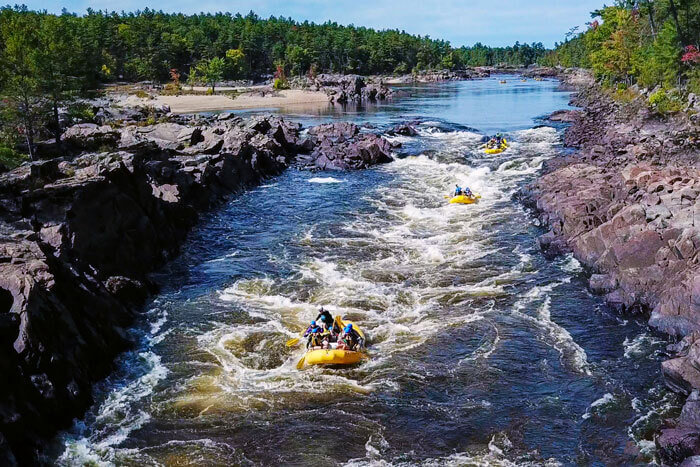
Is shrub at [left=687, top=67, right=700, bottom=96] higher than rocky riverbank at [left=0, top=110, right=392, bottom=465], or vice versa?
shrub at [left=687, top=67, right=700, bottom=96]

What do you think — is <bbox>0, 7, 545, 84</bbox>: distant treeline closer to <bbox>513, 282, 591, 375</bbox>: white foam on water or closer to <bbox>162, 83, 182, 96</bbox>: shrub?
<bbox>162, 83, 182, 96</bbox>: shrub

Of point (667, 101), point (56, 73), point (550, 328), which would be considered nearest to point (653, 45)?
point (667, 101)

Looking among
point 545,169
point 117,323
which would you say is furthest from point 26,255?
point 545,169

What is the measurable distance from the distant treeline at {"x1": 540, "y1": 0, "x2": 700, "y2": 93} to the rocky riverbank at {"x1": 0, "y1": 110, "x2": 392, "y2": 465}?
46706 millimetres

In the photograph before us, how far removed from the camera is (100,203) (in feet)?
89.0

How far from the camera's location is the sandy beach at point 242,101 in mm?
103750

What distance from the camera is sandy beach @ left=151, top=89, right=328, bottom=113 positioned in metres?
104

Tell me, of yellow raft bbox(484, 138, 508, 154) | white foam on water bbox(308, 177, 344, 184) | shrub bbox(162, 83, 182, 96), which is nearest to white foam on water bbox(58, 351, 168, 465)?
white foam on water bbox(308, 177, 344, 184)

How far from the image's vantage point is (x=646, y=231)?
963 inches

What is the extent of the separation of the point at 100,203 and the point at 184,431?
47.0ft

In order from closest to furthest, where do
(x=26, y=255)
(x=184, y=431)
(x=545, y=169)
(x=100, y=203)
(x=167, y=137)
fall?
(x=184, y=431) → (x=26, y=255) → (x=100, y=203) → (x=545, y=169) → (x=167, y=137)

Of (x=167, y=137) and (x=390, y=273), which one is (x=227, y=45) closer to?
(x=167, y=137)

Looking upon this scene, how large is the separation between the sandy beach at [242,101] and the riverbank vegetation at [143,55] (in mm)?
9319

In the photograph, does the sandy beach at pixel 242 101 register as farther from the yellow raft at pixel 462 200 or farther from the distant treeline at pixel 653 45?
the yellow raft at pixel 462 200
